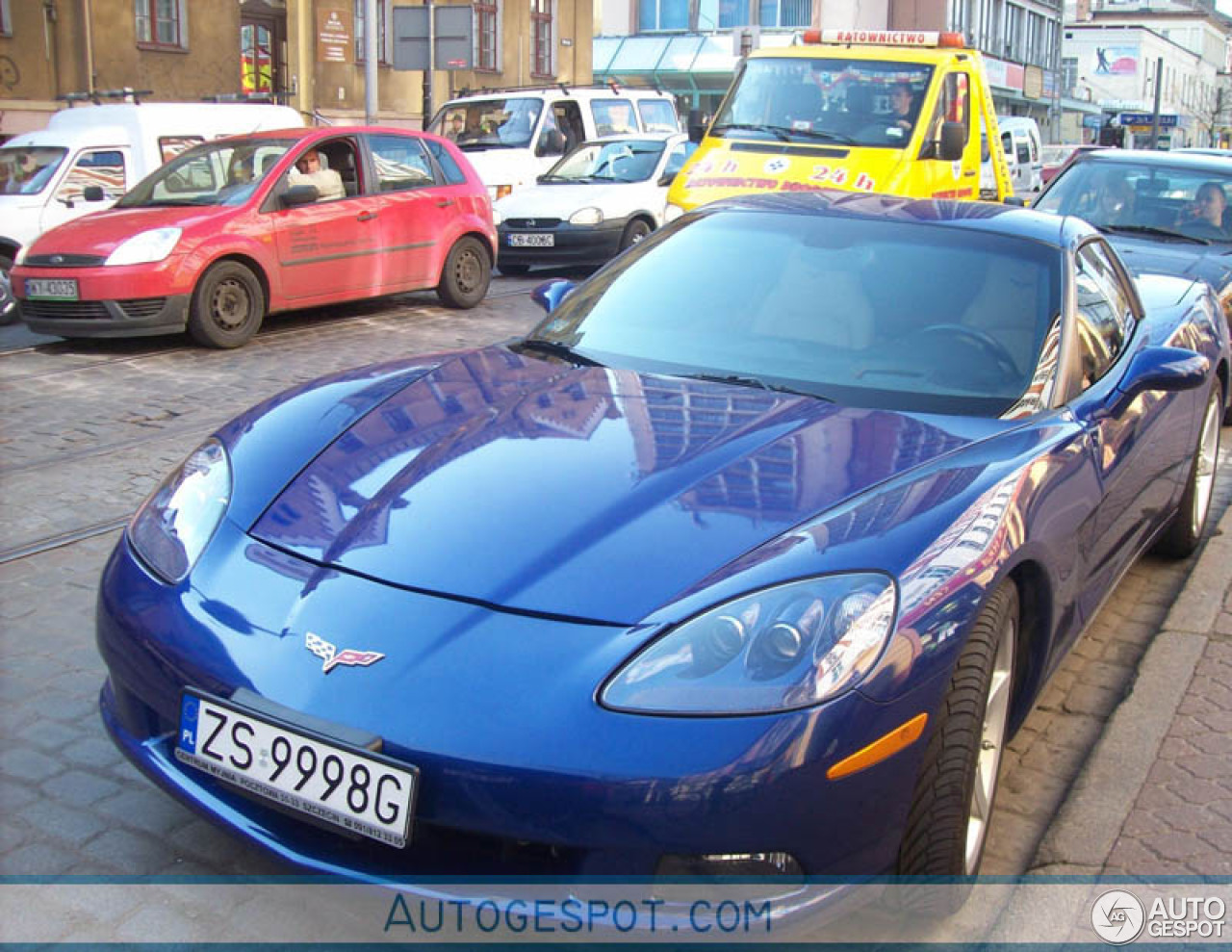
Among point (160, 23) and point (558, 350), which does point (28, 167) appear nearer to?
point (558, 350)

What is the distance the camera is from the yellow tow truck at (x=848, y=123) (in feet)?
36.0

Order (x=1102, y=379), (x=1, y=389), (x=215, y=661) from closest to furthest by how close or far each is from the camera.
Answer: (x=215, y=661) → (x=1102, y=379) → (x=1, y=389)

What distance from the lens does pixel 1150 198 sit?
30.0 feet

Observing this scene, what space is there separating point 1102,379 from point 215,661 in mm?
2589

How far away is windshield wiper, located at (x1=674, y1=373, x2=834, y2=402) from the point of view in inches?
139

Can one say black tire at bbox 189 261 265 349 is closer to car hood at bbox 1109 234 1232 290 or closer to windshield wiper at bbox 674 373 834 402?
car hood at bbox 1109 234 1232 290

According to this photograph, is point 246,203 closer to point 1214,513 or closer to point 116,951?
point 1214,513

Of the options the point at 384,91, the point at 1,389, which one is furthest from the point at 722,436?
the point at 384,91

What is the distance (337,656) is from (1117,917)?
170cm

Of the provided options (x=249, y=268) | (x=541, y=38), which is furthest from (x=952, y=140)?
(x=541, y=38)

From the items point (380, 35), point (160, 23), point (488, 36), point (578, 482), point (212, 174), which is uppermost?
point (488, 36)

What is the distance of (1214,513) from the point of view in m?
6.21

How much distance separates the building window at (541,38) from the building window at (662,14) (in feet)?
69.3

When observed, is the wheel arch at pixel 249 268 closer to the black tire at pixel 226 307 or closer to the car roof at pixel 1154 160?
the black tire at pixel 226 307
